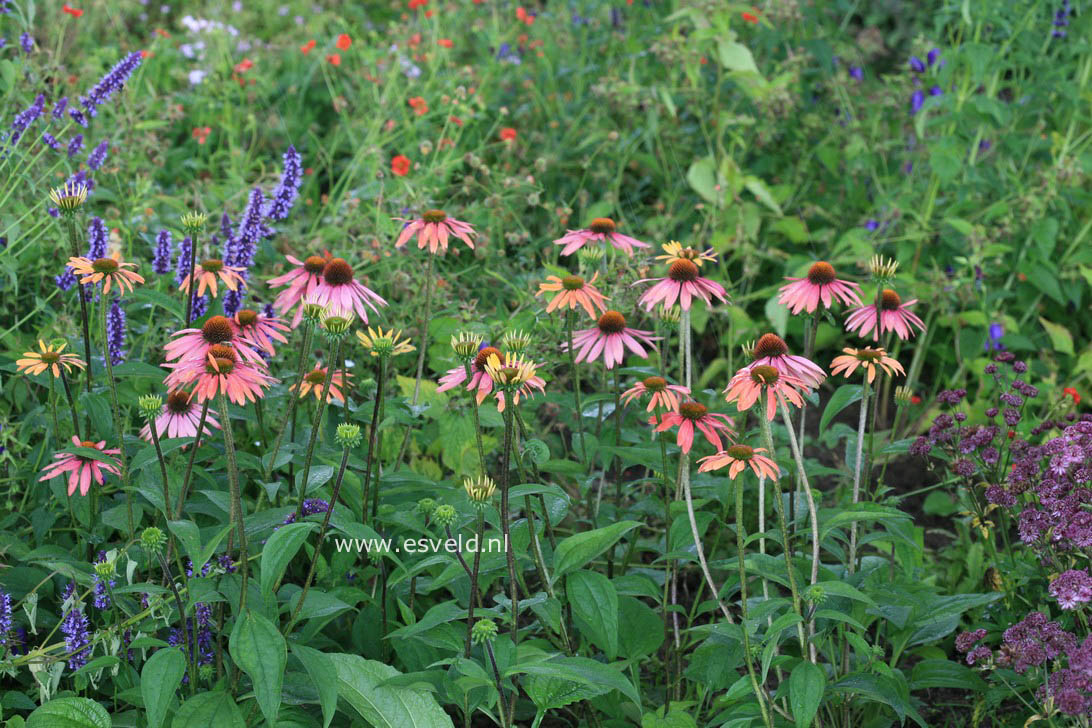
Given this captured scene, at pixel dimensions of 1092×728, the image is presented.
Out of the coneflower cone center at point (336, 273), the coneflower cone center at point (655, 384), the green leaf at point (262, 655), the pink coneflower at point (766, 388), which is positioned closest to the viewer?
the green leaf at point (262, 655)

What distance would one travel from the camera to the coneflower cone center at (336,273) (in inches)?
79.3

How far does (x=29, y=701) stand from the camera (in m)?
1.90

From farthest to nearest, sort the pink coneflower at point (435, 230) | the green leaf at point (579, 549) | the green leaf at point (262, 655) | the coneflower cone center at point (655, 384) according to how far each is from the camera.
Answer: the pink coneflower at point (435, 230) → the coneflower cone center at point (655, 384) → the green leaf at point (579, 549) → the green leaf at point (262, 655)

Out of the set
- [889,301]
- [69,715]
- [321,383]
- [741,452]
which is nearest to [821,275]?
[889,301]

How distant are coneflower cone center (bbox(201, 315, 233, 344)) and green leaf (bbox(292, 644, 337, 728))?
49 cm

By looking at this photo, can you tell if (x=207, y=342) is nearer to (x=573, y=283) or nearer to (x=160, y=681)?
(x=160, y=681)

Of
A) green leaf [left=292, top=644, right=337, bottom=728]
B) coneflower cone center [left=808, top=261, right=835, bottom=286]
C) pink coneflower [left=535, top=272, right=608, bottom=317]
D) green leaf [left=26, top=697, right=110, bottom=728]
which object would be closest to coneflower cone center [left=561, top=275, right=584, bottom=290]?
pink coneflower [left=535, top=272, right=608, bottom=317]

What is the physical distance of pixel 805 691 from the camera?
1.72 meters

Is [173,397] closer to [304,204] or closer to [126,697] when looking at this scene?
[126,697]

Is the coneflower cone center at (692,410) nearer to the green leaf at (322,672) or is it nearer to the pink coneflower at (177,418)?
the green leaf at (322,672)

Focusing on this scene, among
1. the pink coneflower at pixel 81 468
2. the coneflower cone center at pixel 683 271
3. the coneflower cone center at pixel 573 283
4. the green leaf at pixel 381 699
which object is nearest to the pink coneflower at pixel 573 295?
the coneflower cone center at pixel 573 283

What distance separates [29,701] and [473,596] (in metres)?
0.84

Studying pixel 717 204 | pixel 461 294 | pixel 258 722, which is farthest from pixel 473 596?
Answer: pixel 717 204

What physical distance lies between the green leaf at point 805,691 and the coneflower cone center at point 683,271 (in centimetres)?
72
